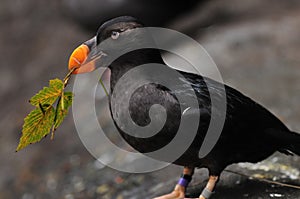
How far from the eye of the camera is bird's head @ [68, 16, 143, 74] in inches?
118

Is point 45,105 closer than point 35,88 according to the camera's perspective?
Yes

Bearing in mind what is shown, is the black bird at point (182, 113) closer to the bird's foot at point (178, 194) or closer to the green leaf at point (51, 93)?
the green leaf at point (51, 93)

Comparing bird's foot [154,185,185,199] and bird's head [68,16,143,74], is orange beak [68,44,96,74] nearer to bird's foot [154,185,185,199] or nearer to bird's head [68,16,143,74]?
bird's head [68,16,143,74]

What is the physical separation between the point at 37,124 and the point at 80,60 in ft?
1.31

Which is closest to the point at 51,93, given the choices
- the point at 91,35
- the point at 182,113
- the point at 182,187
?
the point at 182,113

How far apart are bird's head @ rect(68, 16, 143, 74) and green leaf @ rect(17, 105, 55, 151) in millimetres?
264

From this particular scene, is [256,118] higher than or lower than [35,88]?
higher

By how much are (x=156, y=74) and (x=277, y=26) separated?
15.5ft

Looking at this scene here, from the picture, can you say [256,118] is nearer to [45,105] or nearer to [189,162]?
[189,162]

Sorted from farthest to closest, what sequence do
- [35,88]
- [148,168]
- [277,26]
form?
[35,88] < [277,26] < [148,168]

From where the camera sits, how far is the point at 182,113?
2.88 metres

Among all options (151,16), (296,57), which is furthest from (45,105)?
(151,16)

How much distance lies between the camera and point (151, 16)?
24.4 feet

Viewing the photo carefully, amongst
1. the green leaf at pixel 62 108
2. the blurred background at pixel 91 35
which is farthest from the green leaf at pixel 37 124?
the blurred background at pixel 91 35
